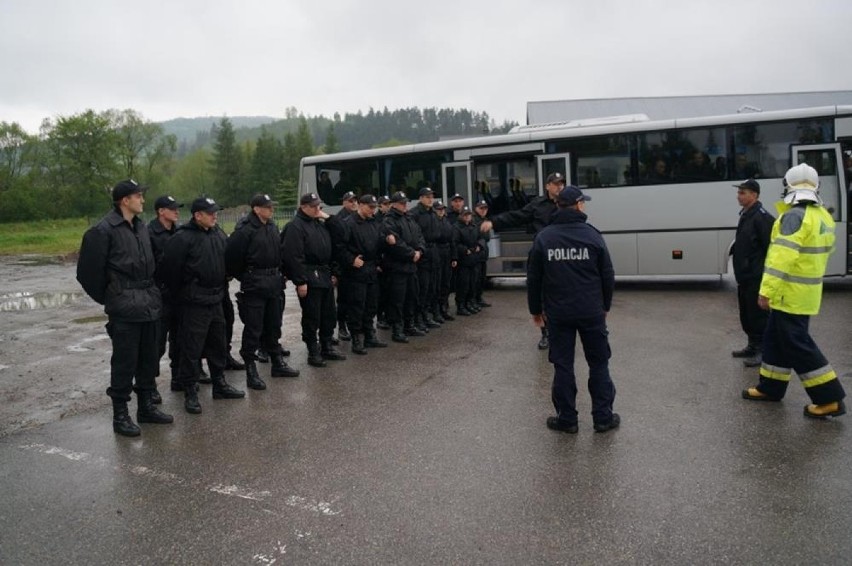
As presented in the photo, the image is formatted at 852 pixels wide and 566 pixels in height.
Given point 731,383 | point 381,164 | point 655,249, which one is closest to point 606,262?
point 731,383

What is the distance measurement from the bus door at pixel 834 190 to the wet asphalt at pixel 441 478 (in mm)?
6157

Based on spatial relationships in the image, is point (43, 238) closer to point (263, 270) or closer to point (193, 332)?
point (263, 270)

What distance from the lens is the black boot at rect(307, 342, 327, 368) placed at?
Result: 7586mm

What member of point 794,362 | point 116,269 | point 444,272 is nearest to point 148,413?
point 116,269

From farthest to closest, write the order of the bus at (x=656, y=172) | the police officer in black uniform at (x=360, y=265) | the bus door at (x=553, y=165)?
the bus door at (x=553, y=165) < the bus at (x=656, y=172) < the police officer in black uniform at (x=360, y=265)

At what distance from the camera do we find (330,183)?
50.9 feet

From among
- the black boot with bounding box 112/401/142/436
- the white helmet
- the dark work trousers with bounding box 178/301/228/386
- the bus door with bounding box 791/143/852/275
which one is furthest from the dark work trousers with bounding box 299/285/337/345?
the bus door with bounding box 791/143/852/275

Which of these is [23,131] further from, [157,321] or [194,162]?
[157,321]

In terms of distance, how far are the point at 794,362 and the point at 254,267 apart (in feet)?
16.5

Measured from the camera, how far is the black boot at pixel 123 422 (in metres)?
5.40

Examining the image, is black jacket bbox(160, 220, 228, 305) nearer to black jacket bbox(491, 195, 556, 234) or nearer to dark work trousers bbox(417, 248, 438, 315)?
dark work trousers bbox(417, 248, 438, 315)

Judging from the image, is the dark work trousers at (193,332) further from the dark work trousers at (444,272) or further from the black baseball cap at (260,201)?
the dark work trousers at (444,272)

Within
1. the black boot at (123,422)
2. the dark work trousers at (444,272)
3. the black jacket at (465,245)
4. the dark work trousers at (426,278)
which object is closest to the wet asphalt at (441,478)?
the black boot at (123,422)

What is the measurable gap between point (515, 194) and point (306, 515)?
10775mm
